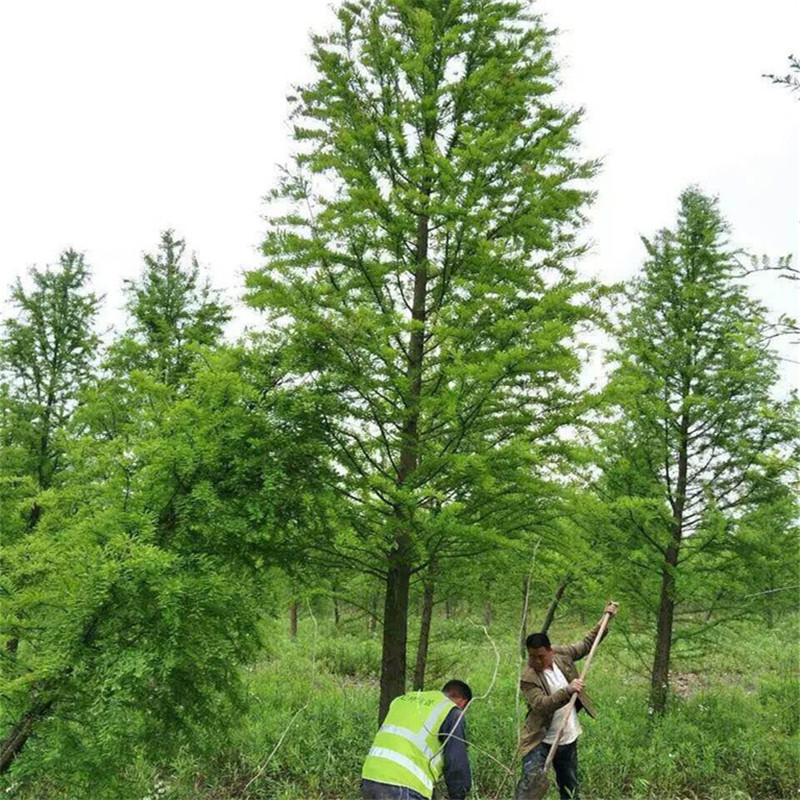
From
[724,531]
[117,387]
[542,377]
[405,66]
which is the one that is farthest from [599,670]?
[405,66]

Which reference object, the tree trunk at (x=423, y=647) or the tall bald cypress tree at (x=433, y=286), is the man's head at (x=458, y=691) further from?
the tree trunk at (x=423, y=647)

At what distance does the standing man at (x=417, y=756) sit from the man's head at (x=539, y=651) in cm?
124

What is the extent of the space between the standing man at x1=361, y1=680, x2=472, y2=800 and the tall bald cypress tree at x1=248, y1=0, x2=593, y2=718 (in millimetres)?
1642

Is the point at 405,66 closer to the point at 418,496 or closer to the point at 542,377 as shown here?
the point at 542,377

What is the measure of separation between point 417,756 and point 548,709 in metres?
1.45

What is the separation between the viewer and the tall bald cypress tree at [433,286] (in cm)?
587

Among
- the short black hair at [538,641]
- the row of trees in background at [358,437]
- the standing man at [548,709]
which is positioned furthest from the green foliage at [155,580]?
the standing man at [548,709]

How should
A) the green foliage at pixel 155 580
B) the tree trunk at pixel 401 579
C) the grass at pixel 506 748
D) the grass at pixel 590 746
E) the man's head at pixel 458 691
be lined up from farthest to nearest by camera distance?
the grass at pixel 590 746 → the grass at pixel 506 748 → the tree trunk at pixel 401 579 → the man's head at pixel 458 691 → the green foliage at pixel 155 580

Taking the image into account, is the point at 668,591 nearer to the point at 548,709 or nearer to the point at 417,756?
the point at 548,709

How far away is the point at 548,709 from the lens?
4828 mm

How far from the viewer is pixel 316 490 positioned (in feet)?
19.1

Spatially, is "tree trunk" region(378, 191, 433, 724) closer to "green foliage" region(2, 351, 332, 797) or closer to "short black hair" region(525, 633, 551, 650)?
"green foliage" region(2, 351, 332, 797)

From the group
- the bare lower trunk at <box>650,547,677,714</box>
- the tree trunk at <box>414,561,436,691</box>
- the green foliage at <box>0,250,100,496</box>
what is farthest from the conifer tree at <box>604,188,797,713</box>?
the green foliage at <box>0,250,100,496</box>

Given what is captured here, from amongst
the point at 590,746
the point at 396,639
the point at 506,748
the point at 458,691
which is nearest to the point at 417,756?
the point at 458,691
